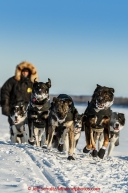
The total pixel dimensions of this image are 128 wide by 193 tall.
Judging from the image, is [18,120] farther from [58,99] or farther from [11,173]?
[11,173]

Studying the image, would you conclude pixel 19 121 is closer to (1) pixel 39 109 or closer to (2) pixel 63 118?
(1) pixel 39 109

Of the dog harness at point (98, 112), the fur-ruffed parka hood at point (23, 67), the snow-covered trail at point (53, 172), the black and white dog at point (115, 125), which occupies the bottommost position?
the snow-covered trail at point (53, 172)

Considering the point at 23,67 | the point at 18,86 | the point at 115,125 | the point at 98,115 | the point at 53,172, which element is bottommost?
the point at 53,172

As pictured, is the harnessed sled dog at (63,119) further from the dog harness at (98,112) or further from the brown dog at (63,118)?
the dog harness at (98,112)

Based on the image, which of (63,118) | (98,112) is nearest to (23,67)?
(63,118)

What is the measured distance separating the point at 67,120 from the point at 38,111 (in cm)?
131

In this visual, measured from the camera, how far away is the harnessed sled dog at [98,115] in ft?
24.8

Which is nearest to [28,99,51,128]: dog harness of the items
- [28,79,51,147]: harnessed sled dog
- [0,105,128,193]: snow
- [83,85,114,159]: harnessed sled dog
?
[28,79,51,147]: harnessed sled dog

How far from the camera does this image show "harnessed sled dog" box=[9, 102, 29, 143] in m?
9.45

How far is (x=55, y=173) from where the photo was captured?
19.3 ft

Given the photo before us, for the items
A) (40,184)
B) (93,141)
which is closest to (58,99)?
(93,141)

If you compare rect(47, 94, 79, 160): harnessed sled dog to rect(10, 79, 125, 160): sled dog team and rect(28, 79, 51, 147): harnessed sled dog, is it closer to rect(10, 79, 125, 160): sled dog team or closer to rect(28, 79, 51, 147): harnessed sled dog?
rect(10, 79, 125, 160): sled dog team

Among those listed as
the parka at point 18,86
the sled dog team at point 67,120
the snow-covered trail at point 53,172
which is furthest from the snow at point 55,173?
the parka at point 18,86

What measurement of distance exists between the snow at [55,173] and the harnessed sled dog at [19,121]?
4.38 feet
